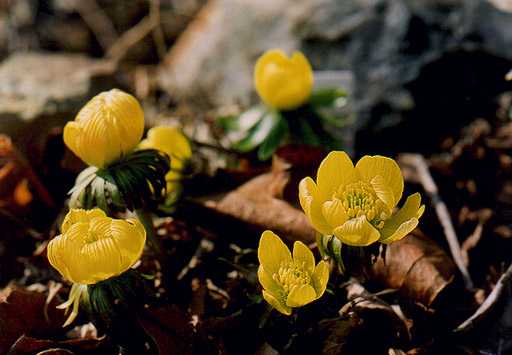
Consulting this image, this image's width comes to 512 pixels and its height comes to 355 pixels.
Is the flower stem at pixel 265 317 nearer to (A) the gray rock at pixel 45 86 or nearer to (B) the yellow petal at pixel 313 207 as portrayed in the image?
(B) the yellow petal at pixel 313 207

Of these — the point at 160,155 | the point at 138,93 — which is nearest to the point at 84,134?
the point at 160,155

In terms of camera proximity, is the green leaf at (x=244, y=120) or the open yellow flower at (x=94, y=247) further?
the green leaf at (x=244, y=120)

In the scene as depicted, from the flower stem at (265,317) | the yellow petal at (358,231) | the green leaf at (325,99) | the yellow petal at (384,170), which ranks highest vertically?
the yellow petal at (384,170)

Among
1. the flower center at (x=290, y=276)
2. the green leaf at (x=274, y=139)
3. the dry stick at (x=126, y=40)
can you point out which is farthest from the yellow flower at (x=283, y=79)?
the dry stick at (x=126, y=40)

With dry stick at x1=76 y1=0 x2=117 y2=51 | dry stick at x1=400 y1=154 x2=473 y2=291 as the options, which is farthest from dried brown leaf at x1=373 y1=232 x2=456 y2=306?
dry stick at x1=76 y1=0 x2=117 y2=51

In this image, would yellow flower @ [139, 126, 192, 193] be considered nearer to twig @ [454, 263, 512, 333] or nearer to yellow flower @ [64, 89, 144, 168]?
yellow flower @ [64, 89, 144, 168]

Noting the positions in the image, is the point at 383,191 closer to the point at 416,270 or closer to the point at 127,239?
the point at 416,270

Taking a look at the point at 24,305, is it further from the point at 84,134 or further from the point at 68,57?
the point at 68,57
